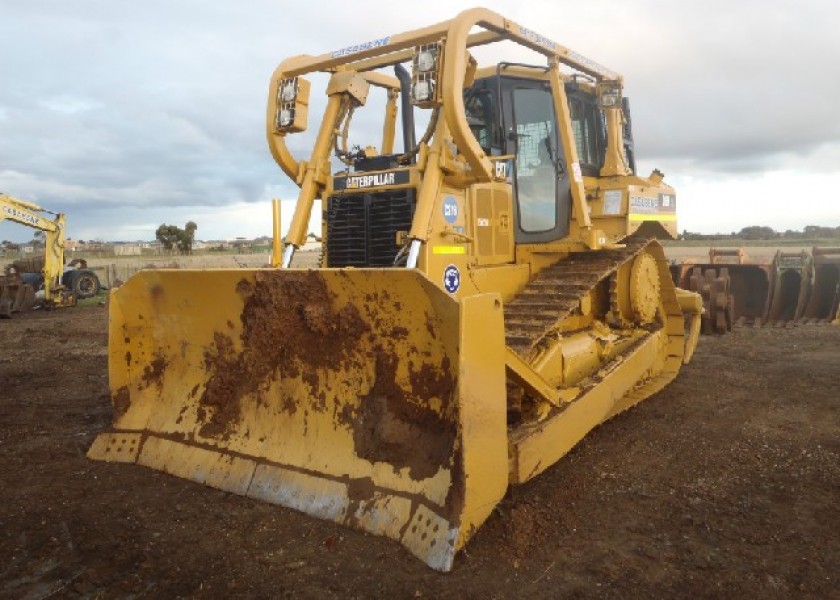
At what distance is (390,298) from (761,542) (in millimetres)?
2436

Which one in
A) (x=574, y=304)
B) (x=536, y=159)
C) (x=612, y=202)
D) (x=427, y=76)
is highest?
(x=427, y=76)

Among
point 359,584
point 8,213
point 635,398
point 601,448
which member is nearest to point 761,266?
point 635,398

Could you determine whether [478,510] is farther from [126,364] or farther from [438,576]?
[126,364]

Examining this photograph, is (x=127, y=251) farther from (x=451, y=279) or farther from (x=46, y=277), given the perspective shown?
(x=451, y=279)

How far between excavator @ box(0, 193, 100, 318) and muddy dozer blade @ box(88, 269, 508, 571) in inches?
589

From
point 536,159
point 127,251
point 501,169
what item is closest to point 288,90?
point 501,169

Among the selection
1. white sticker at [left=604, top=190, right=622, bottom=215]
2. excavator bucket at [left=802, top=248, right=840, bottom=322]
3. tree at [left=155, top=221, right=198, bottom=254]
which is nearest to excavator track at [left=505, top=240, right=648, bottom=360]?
white sticker at [left=604, top=190, right=622, bottom=215]

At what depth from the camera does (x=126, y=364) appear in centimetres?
514

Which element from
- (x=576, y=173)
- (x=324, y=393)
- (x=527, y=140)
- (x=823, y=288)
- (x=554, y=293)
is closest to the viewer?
(x=324, y=393)

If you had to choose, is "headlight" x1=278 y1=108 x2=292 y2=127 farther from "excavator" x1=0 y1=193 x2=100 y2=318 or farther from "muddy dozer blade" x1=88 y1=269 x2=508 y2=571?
"excavator" x1=0 y1=193 x2=100 y2=318

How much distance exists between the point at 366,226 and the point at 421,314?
1662 millimetres

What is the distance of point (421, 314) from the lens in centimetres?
382

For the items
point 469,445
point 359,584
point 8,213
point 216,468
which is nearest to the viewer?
point 359,584

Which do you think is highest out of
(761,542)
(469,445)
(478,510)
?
(469,445)
